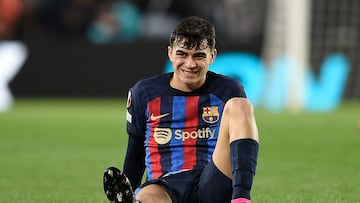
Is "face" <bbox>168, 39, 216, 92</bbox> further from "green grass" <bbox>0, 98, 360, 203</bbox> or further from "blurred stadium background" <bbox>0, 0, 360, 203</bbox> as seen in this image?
"blurred stadium background" <bbox>0, 0, 360, 203</bbox>

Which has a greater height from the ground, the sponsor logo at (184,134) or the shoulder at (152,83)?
the shoulder at (152,83)

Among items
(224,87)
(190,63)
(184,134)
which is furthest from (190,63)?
(184,134)

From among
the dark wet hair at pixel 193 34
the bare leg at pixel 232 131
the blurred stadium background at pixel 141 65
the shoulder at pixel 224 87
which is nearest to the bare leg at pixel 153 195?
the bare leg at pixel 232 131

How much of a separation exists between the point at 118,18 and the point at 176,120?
1429 cm

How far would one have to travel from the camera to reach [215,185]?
14.9 feet

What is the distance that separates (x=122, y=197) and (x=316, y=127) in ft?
26.6

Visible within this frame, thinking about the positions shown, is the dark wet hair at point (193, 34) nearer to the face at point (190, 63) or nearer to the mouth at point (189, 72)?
the face at point (190, 63)

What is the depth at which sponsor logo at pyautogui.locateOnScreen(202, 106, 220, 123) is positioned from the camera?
15.7ft

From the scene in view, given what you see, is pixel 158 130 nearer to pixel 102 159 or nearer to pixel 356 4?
pixel 102 159

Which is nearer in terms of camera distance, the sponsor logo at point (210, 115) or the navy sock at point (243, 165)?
the navy sock at point (243, 165)

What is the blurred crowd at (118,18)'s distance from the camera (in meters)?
18.5

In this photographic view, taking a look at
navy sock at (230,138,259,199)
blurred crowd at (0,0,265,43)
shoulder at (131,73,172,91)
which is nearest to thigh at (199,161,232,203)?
navy sock at (230,138,259,199)

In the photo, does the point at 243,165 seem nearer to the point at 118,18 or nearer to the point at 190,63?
the point at 190,63

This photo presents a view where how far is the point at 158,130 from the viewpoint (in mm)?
4867
